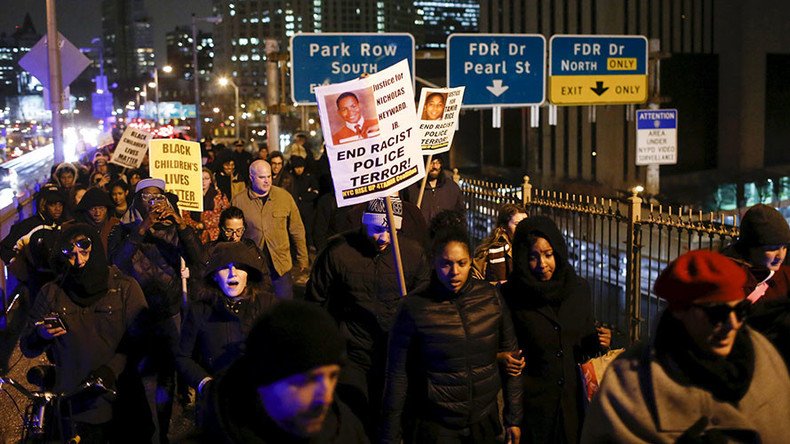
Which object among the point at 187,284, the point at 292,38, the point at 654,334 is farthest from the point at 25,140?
the point at 654,334

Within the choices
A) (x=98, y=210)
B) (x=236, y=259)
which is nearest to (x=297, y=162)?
(x=98, y=210)

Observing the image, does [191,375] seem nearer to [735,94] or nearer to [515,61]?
[515,61]

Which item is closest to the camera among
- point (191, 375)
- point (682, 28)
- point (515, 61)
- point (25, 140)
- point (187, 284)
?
point (191, 375)

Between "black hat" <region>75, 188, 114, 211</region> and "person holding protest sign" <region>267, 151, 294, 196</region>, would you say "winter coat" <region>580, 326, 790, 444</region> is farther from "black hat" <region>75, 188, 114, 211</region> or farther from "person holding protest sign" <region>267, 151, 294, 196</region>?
"person holding protest sign" <region>267, 151, 294, 196</region>

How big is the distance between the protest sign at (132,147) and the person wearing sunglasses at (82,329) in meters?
10.5

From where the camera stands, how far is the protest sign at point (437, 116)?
37.6 feet

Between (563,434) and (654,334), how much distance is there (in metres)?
2.40

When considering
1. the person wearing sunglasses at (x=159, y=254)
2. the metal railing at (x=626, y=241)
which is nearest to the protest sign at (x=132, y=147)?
the metal railing at (x=626, y=241)

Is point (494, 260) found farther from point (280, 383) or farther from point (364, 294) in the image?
point (280, 383)

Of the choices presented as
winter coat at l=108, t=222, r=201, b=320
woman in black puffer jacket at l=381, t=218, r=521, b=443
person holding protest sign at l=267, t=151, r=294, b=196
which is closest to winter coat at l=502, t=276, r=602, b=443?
woman in black puffer jacket at l=381, t=218, r=521, b=443

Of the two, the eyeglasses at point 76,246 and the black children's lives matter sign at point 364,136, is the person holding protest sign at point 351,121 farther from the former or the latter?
the eyeglasses at point 76,246

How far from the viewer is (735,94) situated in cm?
4450

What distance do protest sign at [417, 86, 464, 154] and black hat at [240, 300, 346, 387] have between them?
346 inches

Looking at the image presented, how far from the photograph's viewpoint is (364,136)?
6762mm
